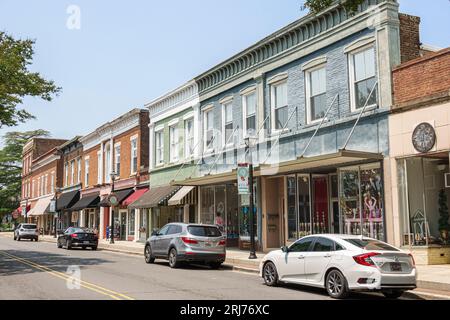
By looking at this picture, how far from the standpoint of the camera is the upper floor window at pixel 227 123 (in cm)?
2609

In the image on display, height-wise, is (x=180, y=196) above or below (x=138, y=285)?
above

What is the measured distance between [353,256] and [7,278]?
980cm

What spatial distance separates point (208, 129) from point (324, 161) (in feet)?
36.5

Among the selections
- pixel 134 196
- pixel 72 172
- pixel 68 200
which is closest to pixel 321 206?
pixel 134 196

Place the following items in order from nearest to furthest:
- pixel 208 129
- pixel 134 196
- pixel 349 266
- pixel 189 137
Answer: pixel 349 266
pixel 208 129
pixel 189 137
pixel 134 196

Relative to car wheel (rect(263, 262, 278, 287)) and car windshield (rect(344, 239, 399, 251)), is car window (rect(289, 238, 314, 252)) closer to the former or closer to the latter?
car wheel (rect(263, 262, 278, 287))

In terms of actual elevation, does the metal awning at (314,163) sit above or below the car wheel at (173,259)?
above

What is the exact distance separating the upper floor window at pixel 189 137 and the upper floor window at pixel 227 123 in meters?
3.42

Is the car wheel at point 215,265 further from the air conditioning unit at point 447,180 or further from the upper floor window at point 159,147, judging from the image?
the upper floor window at point 159,147

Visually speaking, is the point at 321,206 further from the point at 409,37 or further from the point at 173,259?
the point at 409,37

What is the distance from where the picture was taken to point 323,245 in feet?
39.8

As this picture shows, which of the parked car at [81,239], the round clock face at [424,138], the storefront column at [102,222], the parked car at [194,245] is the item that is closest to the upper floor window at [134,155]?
the parked car at [81,239]
